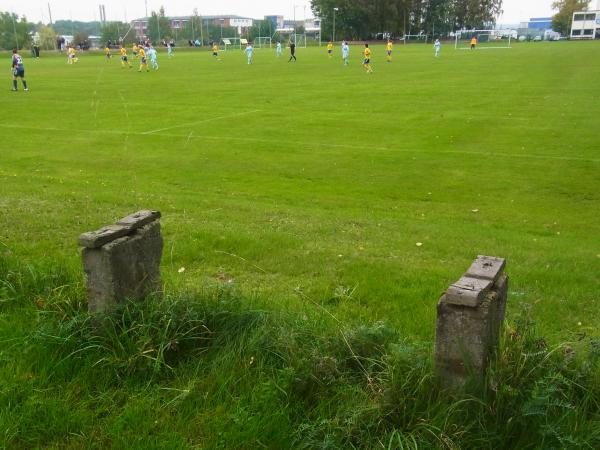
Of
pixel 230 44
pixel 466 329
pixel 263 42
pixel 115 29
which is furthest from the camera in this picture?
pixel 263 42

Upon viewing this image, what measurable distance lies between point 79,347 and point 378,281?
10.7 ft

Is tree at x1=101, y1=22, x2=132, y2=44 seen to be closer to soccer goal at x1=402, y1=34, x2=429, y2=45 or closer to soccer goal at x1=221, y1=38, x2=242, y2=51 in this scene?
soccer goal at x1=221, y1=38, x2=242, y2=51

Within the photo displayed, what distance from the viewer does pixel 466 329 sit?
10.9 ft

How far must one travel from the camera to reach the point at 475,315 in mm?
3285

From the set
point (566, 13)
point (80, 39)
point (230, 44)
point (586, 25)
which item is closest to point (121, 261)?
point (80, 39)

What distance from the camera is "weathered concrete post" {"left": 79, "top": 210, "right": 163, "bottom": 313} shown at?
4113mm

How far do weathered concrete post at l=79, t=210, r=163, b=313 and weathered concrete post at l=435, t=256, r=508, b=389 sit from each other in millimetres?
2138

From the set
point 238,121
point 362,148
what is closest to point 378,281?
point 362,148

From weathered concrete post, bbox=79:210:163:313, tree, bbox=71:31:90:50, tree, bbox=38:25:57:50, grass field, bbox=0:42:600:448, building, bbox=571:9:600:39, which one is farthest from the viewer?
building, bbox=571:9:600:39

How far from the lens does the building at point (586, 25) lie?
130000mm

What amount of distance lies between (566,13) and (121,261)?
166671 mm

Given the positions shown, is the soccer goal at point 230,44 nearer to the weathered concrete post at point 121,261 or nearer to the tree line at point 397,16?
the tree line at point 397,16

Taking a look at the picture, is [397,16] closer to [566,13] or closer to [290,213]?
[566,13]

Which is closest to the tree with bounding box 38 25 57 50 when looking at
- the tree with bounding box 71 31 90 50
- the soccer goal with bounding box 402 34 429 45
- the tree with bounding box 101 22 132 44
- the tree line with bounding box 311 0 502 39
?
the tree with bounding box 71 31 90 50
